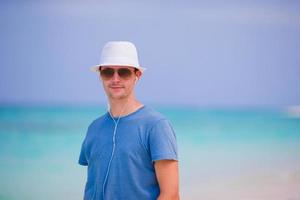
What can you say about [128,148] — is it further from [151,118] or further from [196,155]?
[196,155]

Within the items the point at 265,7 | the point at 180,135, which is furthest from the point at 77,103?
the point at 265,7

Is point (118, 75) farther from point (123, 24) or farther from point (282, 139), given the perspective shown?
point (282, 139)

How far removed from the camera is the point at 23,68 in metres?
3.17

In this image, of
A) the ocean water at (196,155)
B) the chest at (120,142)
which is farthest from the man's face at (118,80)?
the ocean water at (196,155)

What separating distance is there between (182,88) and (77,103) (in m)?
0.80

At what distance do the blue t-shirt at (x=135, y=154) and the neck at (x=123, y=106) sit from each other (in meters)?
0.02

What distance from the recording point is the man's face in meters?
1.41

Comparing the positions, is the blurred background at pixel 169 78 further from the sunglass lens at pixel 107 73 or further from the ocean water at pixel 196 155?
the sunglass lens at pixel 107 73

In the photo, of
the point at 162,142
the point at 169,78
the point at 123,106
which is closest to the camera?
the point at 162,142

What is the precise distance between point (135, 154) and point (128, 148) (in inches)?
1.0

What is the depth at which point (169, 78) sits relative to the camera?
322 cm

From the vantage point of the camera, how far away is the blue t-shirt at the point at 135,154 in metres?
1.28

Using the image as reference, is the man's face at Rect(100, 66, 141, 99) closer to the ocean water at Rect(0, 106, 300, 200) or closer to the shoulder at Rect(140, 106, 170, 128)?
the shoulder at Rect(140, 106, 170, 128)

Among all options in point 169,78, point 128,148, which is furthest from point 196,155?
point 128,148
